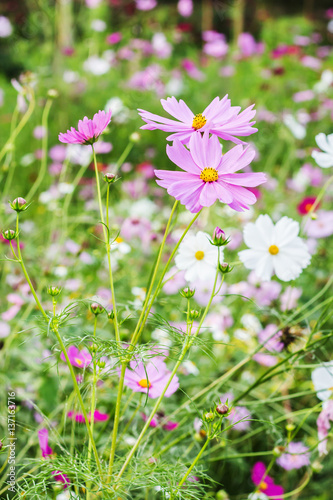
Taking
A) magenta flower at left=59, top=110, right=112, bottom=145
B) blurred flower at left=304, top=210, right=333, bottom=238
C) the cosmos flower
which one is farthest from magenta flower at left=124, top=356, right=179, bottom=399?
blurred flower at left=304, top=210, right=333, bottom=238

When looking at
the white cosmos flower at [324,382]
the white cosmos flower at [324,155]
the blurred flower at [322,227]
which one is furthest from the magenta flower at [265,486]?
the blurred flower at [322,227]

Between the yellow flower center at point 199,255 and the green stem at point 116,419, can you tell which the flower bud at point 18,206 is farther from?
the yellow flower center at point 199,255

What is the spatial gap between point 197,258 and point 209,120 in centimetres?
24

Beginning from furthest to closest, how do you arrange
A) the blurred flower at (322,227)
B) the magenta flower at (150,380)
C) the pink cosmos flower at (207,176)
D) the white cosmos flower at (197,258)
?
1. the blurred flower at (322,227)
2. the white cosmos flower at (197,258)
3. the magenta flower at (150,380)
4. the pink cosmos flower at (207,176)

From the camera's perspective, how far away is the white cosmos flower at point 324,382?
58 centimetres

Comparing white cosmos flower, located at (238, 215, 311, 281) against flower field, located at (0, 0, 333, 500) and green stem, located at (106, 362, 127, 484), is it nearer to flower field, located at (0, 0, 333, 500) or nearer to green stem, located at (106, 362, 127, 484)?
flower field, located at (0, 0, 333, 500)

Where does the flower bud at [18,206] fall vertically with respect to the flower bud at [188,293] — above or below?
above

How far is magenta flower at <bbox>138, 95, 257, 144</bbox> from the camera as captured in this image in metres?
0.44

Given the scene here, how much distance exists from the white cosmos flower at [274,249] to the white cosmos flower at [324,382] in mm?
127

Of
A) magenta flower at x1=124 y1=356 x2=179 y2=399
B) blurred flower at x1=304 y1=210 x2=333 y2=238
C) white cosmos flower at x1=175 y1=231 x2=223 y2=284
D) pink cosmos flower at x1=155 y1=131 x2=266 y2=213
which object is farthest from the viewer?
blurred flower at x1=304 y1=210 x2=333 y2=238

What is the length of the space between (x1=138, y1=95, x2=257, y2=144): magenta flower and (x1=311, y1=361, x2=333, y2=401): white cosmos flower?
12.1 inches

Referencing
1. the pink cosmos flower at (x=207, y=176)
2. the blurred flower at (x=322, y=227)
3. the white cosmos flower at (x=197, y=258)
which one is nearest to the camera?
the pink cosmos flower at (x=207, y=176)

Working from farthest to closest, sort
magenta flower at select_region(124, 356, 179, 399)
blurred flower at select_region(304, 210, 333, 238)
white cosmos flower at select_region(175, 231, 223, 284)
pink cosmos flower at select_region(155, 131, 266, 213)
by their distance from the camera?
blurred flower at select_region(304, 210, 333, 238) < white cosmos flower at select_region(175, 231, 223, 284) < magenta flower at select_region(124, 356, 179, 399) < pink cosmos flower at select_region(155, 131, 266, 213)

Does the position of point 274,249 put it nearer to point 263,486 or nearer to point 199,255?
point 199,255
